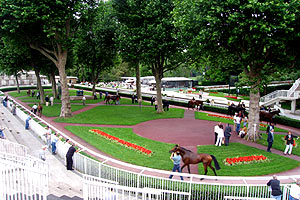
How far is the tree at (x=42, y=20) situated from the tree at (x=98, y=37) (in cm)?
157

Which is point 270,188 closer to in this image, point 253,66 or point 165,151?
point 165,151

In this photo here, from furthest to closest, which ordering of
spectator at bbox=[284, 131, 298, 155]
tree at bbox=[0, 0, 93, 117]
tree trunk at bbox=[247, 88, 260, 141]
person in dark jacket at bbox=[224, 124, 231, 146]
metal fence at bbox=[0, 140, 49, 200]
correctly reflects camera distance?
tree at bbox=[0, 0, 93, 117], tree trunk at bbox=[247, 88, 260, 141], person in dark jacket at bbox=[224, 124, 231, 146], spectator at bbox=[284, 131, 298, 155], metal fence at bbox=[0, 140, 49, 200]

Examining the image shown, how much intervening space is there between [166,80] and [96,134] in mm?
43192

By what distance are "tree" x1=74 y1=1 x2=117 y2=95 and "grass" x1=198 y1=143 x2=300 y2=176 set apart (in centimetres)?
1664

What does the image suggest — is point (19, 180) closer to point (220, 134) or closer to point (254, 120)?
point (220, 134)

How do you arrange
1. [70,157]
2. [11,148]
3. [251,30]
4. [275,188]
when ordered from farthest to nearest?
[251,30] → [11,148] → [70,157] → [275,188]

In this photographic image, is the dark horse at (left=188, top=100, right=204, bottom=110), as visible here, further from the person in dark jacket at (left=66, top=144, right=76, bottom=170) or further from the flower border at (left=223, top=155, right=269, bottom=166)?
the person in dark jacket at (left=66, top=144, right=76, bottom=170)

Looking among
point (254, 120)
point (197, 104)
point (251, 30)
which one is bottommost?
point (254, 120)

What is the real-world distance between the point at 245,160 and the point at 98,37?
2514 cm

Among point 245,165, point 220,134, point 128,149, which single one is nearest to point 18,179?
point 128,149

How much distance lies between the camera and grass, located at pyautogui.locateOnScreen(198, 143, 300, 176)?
12.7m

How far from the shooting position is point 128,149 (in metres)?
16.1

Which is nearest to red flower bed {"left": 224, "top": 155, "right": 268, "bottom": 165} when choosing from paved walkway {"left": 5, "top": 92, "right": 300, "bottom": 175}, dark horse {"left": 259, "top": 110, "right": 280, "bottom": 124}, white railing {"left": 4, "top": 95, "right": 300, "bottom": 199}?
paved walkway {"left": 5, "top": 92, "right": 300, "bottom": 175}

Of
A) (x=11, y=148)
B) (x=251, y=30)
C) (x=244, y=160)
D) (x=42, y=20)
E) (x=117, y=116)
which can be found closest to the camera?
(x=11, y=148)
